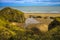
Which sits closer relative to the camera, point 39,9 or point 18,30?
point 18,30

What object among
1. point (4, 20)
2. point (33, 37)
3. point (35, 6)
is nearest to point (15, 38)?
point (33, 37)

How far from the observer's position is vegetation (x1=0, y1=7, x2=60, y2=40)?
262 centimetres

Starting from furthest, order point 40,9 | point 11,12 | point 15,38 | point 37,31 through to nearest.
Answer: point 40,9, point 11,12, point 37,31, point 15,38

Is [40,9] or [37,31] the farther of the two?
[40,9]

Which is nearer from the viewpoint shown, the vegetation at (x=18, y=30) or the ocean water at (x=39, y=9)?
the vegetation at (x=18, y=30)

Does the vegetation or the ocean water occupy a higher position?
the ocean water

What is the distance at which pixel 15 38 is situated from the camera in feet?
8.47

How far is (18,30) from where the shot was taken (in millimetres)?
2930

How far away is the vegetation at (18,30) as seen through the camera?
2.62 meters

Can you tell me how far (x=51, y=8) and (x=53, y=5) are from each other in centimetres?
7

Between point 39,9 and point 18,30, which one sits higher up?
point 39,9

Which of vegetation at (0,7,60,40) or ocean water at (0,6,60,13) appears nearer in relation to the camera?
vegetation at (0,7,60,40)

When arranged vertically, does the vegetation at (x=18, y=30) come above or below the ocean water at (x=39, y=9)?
below

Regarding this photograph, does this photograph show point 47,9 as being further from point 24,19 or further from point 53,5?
point 24,19
